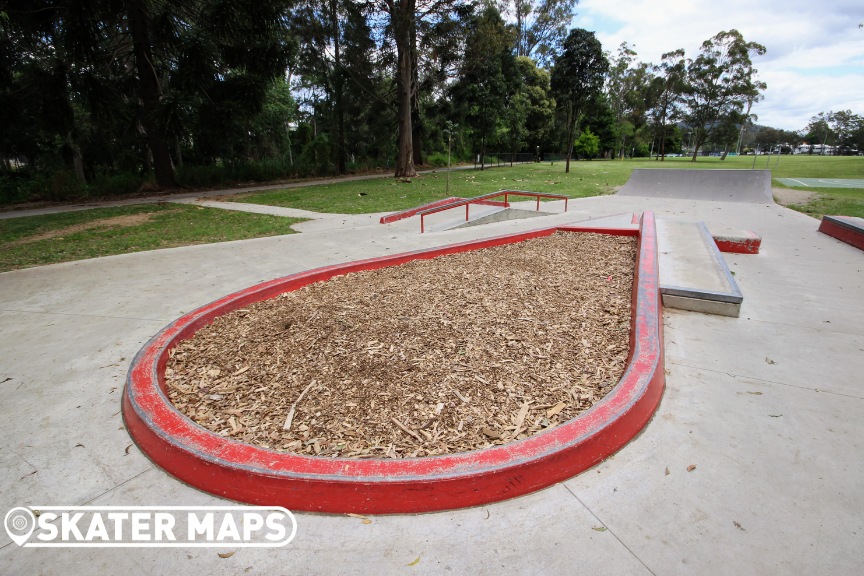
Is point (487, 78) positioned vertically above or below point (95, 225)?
above

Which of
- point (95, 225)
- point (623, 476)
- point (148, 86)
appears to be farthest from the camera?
point (148, 86)

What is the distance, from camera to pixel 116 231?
29.1ft

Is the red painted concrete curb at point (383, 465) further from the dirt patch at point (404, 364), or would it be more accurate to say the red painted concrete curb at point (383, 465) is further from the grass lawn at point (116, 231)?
the grass lawn at point (116, 231)

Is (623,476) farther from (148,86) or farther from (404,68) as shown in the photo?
(404,68)

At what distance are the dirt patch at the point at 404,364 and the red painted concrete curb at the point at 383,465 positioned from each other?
0.18 metres

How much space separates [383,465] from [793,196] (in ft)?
61.4

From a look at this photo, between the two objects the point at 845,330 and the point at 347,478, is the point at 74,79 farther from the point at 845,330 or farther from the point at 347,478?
the point at 845,330

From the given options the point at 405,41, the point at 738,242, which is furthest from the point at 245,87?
the point at 738,242

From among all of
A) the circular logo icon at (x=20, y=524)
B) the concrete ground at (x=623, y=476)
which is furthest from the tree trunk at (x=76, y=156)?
the circular logo icon at (x=20, y=524)

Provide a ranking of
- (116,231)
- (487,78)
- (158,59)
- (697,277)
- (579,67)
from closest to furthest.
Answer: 1. (697,277)
2. (116,231)
3. (158,59)
4. (579,67)
5. (487,78)

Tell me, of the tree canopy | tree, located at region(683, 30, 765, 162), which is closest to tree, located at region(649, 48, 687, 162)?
tree, located at region(683, 30, 765, 162)

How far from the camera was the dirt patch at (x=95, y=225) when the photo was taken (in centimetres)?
817

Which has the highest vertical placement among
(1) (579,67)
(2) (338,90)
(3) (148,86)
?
(1) (579,67)

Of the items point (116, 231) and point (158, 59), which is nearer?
point (116, 231)
